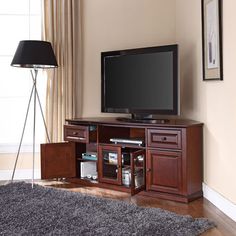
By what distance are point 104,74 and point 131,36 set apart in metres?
0.67

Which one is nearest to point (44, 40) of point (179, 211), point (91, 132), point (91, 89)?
point (91, 89)

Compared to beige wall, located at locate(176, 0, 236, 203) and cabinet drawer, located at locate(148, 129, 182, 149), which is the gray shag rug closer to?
beige wall, located at locate(176, 0, 236, 203)

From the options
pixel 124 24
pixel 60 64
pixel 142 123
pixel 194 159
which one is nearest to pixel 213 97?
pixel 194 159

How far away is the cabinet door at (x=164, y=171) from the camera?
3.63 metres

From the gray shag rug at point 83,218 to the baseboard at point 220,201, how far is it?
26 cm

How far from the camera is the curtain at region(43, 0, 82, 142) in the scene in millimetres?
4652

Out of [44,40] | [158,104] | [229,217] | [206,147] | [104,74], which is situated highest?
[44,40]

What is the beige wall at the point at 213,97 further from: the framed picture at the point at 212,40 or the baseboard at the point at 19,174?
the baseboard at the point at 19,174

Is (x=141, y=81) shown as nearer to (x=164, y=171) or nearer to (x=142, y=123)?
(x=142, y=123)

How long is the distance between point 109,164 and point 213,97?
4.30 feet

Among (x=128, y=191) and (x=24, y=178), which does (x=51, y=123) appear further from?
(x=128, y=191)

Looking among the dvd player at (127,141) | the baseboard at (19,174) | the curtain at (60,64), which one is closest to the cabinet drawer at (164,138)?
the dvd player at (127,141)

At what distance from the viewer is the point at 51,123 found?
467cm

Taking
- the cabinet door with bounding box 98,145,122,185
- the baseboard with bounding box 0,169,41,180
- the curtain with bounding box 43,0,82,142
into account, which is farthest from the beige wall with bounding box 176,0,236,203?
the baseboard with bounding box 0,169,41,180
